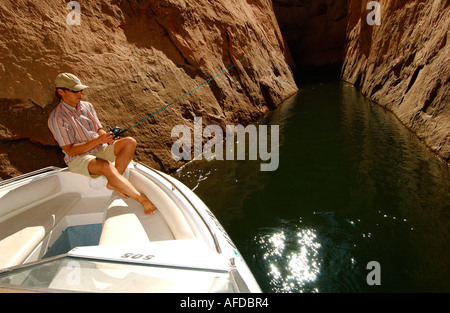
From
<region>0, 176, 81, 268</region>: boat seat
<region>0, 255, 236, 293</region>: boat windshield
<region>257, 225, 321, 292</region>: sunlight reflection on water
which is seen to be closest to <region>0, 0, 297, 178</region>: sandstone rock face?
<region>0, 176, 81, 268</region>: boat seat

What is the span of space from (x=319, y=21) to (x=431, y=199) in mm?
27378

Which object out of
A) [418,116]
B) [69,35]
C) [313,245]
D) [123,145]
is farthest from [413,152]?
[69,35]

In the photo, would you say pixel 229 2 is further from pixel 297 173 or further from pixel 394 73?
pixel 297 173

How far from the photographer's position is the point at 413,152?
584cm

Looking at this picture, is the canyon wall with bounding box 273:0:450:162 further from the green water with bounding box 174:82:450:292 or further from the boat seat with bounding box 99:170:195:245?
the boat seat with bounding box 99:170:195:245

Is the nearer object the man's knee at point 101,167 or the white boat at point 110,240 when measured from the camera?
the white boat at point 110,240

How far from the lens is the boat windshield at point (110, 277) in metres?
1.67

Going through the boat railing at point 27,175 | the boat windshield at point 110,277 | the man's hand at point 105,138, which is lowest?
the boat windshield at point 110,277

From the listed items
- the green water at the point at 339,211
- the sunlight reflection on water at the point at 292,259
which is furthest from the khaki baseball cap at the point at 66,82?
the sunlight reflection on water at the point at 292,259

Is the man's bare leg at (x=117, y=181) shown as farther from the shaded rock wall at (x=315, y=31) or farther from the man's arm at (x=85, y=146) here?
the shaded rock wall at (x=315, y=31)

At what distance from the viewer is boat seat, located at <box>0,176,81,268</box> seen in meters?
2.62

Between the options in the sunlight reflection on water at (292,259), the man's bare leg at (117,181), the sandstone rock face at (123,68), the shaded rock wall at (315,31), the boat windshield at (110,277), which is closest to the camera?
the boat windshield at (110,277)

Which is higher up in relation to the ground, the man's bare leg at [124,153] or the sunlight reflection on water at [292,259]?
the man's bare leg at [124,153]
